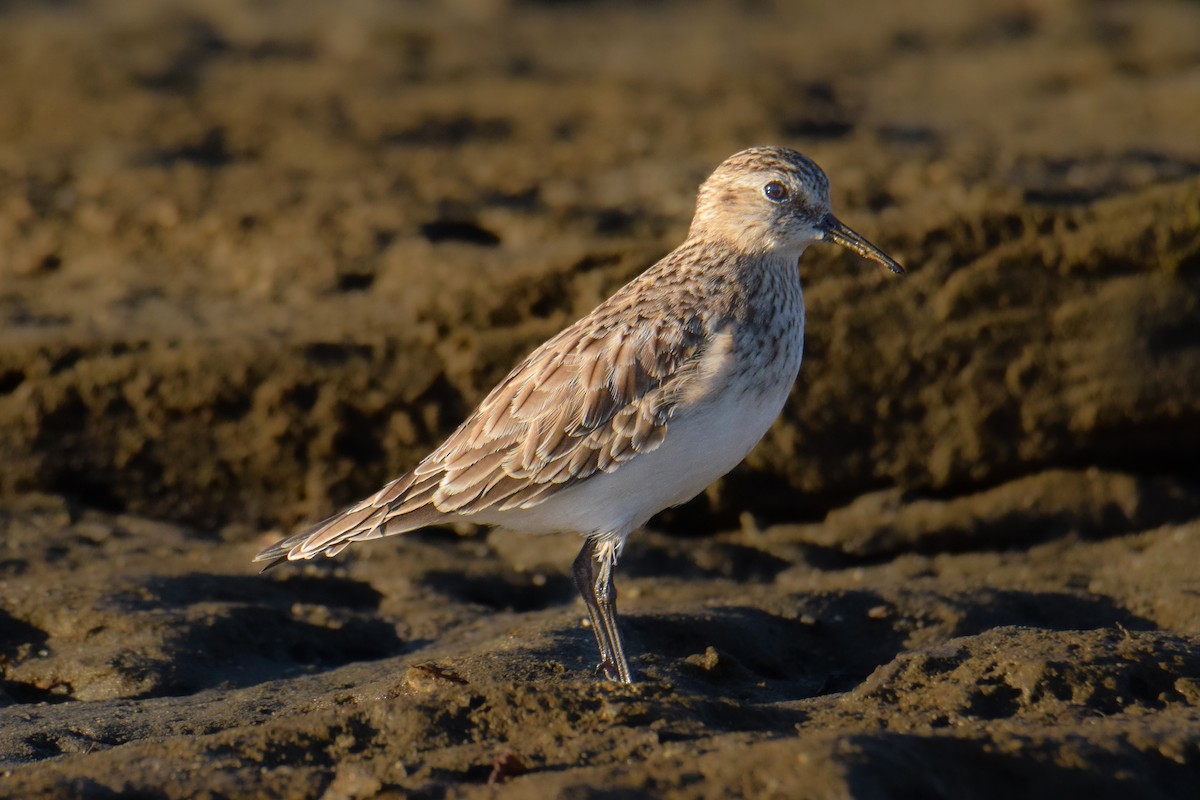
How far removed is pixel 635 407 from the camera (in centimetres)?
630

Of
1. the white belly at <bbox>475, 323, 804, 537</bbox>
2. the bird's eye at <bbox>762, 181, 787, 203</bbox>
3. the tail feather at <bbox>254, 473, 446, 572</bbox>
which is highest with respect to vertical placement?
the bird's eye at <bbox>762, 181, 787, 203</bbox>

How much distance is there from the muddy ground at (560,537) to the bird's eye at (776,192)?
1.81 m

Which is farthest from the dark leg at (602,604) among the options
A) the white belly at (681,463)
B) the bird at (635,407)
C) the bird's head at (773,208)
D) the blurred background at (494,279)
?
the blurred background at (494,279)

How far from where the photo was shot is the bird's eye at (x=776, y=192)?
686 centimetres

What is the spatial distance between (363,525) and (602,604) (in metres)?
1.06

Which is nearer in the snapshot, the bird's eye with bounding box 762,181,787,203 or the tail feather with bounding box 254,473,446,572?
the tail feather with bounding box 254,473,446,572

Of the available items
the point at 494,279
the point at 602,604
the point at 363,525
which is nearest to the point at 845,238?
the point at 602,604

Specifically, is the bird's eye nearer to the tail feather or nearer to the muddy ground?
the muddy ground

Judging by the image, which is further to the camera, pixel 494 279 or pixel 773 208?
pixel 494 279

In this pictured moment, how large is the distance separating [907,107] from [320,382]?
7.06 m

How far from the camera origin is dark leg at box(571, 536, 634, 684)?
605cm

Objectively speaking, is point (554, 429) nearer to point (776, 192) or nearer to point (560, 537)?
point (776, 192)

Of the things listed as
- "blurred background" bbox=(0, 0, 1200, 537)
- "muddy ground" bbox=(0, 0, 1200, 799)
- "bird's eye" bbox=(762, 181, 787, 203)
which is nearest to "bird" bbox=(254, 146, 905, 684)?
"bird's eye" bbox=(762, 181, 787, 203)

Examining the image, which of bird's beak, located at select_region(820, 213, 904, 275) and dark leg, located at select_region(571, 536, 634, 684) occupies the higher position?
bird's beak, located at select_region(820, 213, 904, 275)
